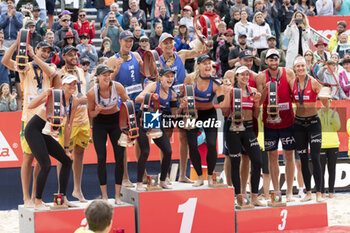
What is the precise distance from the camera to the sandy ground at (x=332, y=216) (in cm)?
1039

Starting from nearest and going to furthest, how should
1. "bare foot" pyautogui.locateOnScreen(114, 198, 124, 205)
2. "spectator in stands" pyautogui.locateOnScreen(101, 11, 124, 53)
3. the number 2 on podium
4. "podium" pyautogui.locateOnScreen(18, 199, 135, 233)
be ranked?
"podium" pyautogui.locateOnScreen(18, 199, 135, 233)
"bare foot" pyautogui.locateOnScreen(114, 198, 124, 205)
the number 2 on podium
"spectator in stands" pyautogui.locateOnScreen(101, 11, 124, 53)

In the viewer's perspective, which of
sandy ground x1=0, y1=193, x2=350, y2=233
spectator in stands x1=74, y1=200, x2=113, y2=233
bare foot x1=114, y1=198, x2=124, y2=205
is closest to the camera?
spectator in stands x1=74, y1=200, x2=113, y2=233

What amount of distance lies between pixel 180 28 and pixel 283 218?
18.7ft

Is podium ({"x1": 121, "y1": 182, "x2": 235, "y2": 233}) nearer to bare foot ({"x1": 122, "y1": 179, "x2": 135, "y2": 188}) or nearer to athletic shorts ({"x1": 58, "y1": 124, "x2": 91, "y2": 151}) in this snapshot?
bare foot ({"x1": 122, "y1": 179, "x2": 135, "y2": 188})

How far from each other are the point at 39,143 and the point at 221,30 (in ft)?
24.2

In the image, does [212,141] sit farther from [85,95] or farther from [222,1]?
[222,1]

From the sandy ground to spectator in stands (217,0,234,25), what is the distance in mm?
6026

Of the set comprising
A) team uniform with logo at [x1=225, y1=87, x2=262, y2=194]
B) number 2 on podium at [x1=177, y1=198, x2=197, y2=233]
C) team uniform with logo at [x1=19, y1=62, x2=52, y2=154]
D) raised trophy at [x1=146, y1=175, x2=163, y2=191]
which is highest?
team uniform with logo at [x1=19, y1=62, x2=52, y2=154]

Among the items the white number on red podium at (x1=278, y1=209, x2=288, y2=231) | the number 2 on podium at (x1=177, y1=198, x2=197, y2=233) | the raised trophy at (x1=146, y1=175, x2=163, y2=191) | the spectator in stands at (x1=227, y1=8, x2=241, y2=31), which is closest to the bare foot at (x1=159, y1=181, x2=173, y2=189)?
the raised trophy at (x1=146, y1=175, x2=163, y2=191)

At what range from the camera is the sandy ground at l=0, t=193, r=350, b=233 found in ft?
34.1

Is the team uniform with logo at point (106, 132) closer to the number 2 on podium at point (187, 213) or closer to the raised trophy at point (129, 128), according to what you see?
the raised trophy at point (129, 128)

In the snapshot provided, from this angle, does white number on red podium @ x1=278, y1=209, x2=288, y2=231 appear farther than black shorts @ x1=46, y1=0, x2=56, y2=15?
No

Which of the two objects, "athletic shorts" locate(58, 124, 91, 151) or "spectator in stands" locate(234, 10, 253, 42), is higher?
"spectator in stands" locate(234, 10, 253, 42)

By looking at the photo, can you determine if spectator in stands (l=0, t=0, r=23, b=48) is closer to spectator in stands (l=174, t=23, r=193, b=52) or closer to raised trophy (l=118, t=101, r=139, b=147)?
spectator in stands (l=174, t=23, r=193, b=52)
